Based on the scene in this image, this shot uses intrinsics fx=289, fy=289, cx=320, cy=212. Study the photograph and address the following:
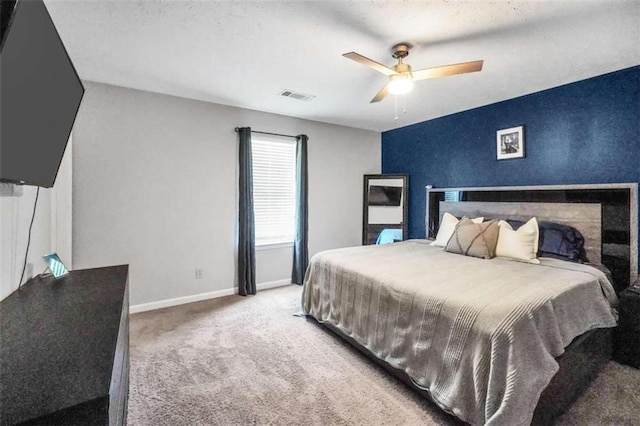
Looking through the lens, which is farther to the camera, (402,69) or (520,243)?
(520,243)

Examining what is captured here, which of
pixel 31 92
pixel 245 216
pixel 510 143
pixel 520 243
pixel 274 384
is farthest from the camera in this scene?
pixel 245 216

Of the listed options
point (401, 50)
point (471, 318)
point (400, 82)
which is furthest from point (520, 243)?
point (401, 50)

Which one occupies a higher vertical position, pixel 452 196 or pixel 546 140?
pixel 546 140

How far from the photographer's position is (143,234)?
3258mm

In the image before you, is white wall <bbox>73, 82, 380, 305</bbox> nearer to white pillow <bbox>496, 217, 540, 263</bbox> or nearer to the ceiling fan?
the ceiling fan

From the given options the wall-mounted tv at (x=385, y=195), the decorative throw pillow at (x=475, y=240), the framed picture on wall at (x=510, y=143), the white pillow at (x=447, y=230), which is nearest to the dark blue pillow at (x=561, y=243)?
the decorative throw pillow at (x=475, y=240)

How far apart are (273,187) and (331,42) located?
2.29 metres

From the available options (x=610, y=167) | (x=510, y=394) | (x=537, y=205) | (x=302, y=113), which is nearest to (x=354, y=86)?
(x=302, y=113)

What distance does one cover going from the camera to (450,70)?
2115mm

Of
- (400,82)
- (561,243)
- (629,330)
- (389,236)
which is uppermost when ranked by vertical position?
(400,82)

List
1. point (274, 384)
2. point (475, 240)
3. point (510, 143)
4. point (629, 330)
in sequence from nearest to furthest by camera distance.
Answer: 1. point (274, 384)
2. point (629, 330)
3. point (475, 240)
4. point (510, 143)

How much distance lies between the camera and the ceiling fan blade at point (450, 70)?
2021 millimetres

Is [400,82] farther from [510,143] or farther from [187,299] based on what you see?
[187,299]

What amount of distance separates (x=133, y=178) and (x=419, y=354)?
3.26m
